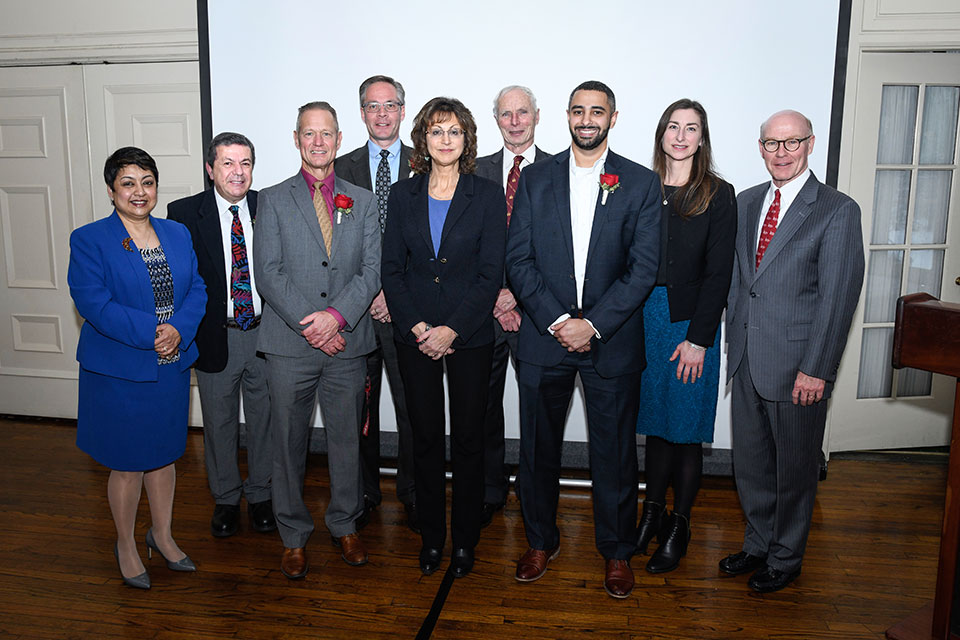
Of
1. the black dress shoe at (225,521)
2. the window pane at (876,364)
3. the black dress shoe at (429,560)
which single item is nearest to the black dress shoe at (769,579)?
the black dress shoe at (429,560)

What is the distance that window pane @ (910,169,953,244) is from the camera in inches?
171

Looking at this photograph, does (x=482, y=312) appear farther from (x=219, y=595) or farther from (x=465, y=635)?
(x=219, y=595)

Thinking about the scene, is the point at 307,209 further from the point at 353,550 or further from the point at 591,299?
the point at 353,550

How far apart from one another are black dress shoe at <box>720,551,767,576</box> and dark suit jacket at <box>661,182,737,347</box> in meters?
0.93

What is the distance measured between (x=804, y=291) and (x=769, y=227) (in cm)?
29

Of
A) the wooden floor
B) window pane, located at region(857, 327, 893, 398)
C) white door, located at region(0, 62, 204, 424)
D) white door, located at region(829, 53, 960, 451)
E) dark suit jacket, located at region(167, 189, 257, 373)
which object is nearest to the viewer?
the wooden floor

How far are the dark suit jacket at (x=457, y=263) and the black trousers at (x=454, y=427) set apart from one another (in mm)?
94

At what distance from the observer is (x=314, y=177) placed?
2.91 m

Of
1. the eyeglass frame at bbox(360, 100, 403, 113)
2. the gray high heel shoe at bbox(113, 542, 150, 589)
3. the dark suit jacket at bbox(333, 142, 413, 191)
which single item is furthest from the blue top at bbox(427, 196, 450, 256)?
the gray high heel shoe at bbox(113, 542, 150, 589)

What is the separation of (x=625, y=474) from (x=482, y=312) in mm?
855

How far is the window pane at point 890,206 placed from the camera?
430cm

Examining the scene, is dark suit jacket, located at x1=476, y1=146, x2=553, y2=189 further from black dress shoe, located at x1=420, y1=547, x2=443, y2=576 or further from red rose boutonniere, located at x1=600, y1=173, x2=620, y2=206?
black dress shoe, located at x1=420, y1=547, x2=443, y2=576

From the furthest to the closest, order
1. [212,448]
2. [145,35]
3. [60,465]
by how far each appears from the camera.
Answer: [145,35] < [60,465] < [212,448]

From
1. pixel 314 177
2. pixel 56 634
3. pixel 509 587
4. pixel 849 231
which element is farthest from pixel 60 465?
pixel 849 231
